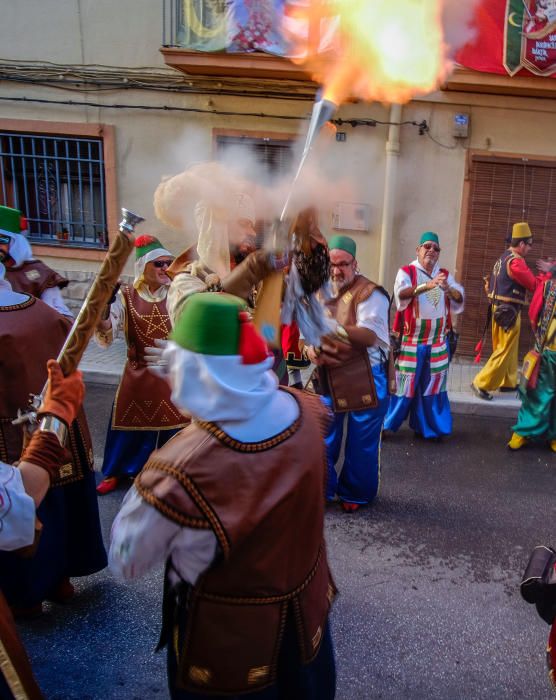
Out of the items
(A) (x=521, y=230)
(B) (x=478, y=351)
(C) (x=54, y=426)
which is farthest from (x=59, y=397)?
(B) (x=478, y=351)

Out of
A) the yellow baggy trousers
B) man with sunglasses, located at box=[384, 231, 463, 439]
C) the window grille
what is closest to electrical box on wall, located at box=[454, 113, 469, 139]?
the yellow baggy trousers

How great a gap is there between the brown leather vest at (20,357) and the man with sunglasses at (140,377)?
112 cm

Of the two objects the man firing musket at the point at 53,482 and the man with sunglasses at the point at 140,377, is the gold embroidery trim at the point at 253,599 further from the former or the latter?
the man with sunglasses at the point at 140,377

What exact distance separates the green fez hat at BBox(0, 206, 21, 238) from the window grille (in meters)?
6.15

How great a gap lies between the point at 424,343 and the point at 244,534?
4.41 metres

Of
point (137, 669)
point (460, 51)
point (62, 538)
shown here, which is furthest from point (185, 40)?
point (137, 669)

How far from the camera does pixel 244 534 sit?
5.15 ft

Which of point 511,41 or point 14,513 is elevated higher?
point 511,41

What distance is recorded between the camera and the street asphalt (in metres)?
2.70

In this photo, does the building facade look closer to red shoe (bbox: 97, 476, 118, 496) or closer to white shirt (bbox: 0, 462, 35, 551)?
red shoe (bbox: 97, 476, 118, 496)

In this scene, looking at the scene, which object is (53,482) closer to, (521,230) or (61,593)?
(61,593)

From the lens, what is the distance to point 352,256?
4.01 m

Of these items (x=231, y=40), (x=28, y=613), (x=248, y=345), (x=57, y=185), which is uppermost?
(x=231, y=40)

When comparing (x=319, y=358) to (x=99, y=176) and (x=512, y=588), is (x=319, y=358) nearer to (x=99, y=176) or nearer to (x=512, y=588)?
(x=512, y=588)
